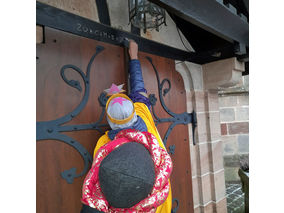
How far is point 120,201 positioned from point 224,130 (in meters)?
3.37

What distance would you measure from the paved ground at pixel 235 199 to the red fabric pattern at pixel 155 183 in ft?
8.04

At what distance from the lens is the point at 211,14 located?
0.86 metres

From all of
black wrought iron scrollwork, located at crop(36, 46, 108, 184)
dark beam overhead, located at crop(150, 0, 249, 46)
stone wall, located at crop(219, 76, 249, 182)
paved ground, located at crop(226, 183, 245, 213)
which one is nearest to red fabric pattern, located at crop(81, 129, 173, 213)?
black wrought iron scrollwork, located at crop(36, 46, 108, 184)

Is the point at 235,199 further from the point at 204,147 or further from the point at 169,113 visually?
the point at 169,113

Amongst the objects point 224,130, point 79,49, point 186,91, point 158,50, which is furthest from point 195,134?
point 224,130

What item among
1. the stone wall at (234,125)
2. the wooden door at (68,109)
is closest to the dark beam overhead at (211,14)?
the wooden door at (68,109)

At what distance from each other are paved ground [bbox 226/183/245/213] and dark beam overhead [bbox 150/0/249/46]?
8.10 ft

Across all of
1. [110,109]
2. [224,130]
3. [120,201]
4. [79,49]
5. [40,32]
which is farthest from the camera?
[224,130]

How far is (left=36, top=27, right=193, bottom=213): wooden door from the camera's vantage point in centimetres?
89

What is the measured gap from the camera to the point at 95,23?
3.53 feet

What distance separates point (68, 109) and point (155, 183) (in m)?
0.62

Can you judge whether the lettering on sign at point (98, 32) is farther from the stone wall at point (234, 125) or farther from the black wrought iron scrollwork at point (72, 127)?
the stone wall at point (234, 125)

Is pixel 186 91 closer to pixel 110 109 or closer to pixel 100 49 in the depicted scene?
pixel 100 49
